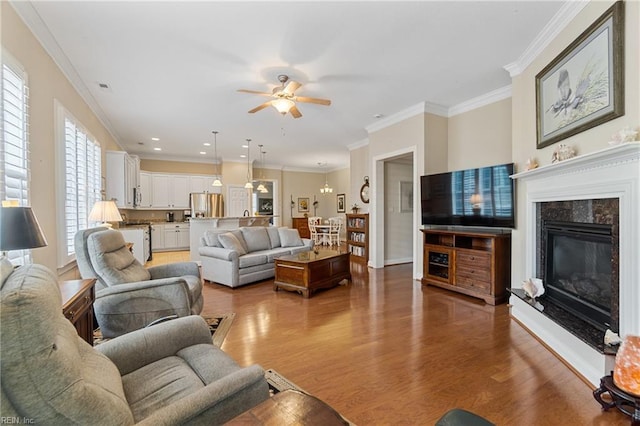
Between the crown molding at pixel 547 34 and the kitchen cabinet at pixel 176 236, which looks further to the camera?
the kitchen cabinet at pixel 176 236

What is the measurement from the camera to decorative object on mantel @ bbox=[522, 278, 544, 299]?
9.33 feet

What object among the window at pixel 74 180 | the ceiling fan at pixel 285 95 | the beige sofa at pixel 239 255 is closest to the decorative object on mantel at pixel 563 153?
the ceiling fan at pixel 285 95

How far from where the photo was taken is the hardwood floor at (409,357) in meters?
1.81

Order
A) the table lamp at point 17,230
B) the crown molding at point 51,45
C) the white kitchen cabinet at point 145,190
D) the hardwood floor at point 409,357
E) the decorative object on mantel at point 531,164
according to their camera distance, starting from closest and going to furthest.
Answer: the table lamp at point 17,230
the hardwood floor at point 409,357
the crown molding at point 51,45
the decorative object on mantel at point 531,164
the white kitchen cabinet at point 145,190

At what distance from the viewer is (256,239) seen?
5559mm

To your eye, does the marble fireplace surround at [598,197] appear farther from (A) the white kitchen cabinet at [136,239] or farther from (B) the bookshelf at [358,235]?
(A) the white kitchen cabinet at [136,239]

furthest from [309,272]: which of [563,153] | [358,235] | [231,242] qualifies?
[563,153]

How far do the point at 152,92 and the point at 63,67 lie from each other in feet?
3.35

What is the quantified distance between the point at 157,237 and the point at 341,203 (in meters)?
6.27

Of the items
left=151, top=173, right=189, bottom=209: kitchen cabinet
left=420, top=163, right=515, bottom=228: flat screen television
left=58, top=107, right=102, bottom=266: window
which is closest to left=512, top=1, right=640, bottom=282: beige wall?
left=420, top=163, right=515, bottom=228: flat screen television

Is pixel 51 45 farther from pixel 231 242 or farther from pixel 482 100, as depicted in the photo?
pixel 482 100

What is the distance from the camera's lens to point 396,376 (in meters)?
2.15

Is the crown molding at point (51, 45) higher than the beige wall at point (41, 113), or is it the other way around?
the crown molding at point (51, 45)

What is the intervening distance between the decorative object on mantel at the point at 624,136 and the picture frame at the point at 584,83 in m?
0.22
